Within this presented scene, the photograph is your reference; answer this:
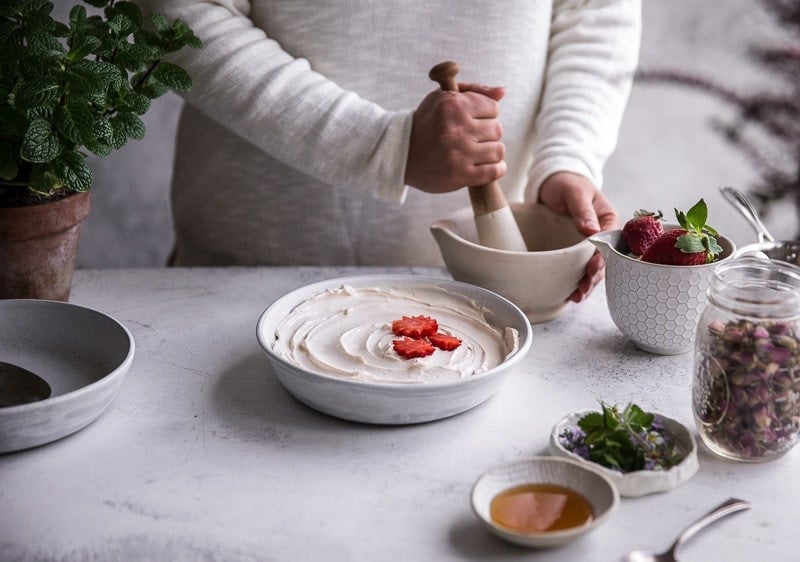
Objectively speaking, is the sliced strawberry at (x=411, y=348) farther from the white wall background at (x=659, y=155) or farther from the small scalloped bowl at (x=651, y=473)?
the white wall background at (x=659, y=155)

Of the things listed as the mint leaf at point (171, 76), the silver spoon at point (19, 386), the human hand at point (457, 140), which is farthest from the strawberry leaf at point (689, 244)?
the silver spoon at point (19, 386)

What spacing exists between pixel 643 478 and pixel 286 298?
0.53 meters

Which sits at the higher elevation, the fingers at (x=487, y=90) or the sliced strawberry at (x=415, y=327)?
the fingers at (x=487, y=90)

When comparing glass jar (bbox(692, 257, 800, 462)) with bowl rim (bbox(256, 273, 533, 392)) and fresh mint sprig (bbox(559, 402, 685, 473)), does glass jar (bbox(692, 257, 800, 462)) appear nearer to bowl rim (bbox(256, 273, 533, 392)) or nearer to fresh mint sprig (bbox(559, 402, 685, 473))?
fresh mint sprig (bbox(559, 402, 685, 473))

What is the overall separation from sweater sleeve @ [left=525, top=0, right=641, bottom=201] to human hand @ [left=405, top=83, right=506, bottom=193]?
0.16 metres

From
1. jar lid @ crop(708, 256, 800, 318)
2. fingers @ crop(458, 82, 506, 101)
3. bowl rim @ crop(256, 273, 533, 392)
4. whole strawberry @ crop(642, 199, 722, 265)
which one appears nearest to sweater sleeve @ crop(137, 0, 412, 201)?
fingers @ crop(458, 82, 506, 101)

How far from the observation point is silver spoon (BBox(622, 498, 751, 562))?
76cm

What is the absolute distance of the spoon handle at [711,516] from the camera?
78 cm

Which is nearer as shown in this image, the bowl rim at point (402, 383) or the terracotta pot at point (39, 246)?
the bowl rim at point (402, 383)

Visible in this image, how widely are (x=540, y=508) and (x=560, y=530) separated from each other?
4 cm

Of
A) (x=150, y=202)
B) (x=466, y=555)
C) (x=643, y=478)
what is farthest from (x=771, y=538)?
(x=150, y=202)

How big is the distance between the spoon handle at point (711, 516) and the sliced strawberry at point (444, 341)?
36 centimetres

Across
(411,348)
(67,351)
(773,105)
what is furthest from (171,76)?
(773,105)

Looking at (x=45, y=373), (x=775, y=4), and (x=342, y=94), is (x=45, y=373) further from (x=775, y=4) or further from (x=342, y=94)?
(x=775, y=4)
